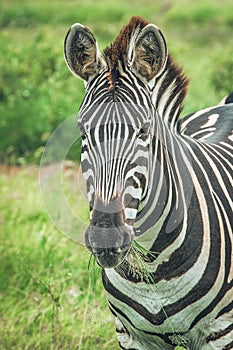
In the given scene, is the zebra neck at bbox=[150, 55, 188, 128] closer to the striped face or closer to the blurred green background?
the striped face

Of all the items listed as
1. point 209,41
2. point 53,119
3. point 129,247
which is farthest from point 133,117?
point 209,41

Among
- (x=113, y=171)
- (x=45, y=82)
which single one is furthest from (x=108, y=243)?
(x=45, y=82)

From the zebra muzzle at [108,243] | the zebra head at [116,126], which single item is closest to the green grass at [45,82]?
the zebra head at [116,126]

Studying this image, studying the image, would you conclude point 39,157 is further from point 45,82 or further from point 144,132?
point 144,132

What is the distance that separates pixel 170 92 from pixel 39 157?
546cm

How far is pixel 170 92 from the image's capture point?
3.88 meters

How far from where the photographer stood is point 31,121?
34.6 feet

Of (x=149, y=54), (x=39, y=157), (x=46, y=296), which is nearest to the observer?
(x=149, y=54)

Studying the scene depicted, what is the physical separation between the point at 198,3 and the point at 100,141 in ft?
70.0

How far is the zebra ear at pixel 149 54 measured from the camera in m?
3.53

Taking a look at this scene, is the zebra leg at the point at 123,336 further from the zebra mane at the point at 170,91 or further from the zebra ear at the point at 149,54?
the zebra ear at the point at 149,54

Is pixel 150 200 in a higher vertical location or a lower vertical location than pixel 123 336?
higher

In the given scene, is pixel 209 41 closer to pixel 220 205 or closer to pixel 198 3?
pixel 198 3

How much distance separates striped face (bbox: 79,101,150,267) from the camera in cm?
323
